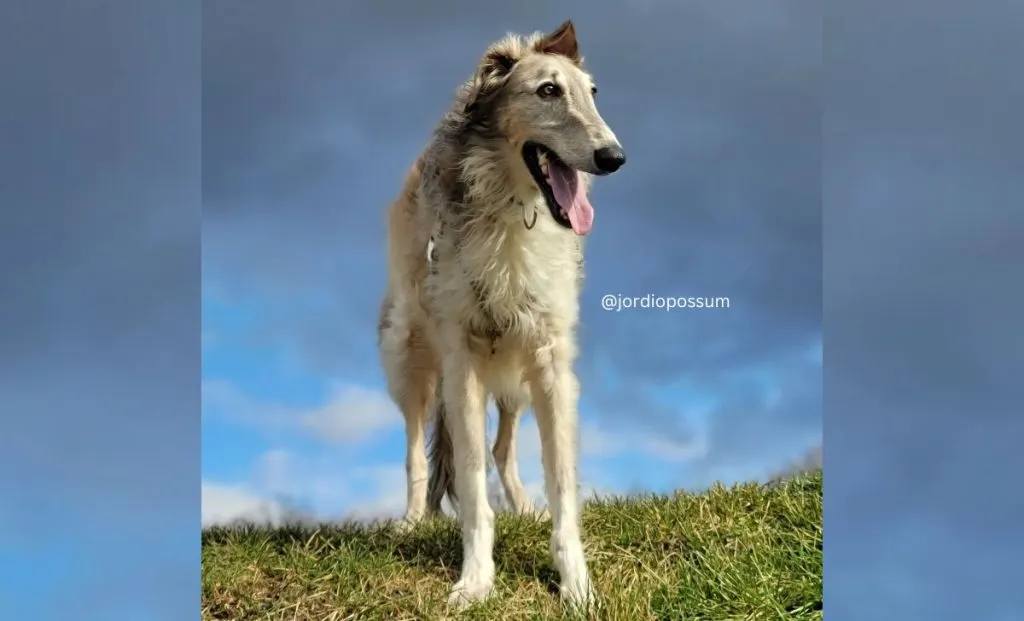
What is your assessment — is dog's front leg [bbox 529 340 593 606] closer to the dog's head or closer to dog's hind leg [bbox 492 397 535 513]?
dog's hind leg [bbox 492 397 535 513]

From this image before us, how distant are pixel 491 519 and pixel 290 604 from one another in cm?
88

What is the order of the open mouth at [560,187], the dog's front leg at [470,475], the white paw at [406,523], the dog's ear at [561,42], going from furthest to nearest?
the white paw at [406,523] < the dog's ear at [561,42] < the dog's front leg at [470,475] < the open mouth at [560,187]

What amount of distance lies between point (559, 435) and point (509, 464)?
0.59 meters

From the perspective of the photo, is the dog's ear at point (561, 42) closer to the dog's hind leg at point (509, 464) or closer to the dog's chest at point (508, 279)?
the dog's chest at point (508, 279)

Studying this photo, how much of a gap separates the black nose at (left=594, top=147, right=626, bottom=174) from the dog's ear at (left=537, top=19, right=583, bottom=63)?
0.57 metres

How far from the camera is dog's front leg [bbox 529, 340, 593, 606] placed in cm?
393

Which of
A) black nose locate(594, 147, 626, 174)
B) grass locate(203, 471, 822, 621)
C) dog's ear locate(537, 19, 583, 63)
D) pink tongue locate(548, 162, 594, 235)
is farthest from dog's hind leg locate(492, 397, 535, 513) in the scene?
dog's ear locate(537, 19, 583, 63)

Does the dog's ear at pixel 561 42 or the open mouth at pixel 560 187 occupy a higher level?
the dog's ear at pixel 561 42

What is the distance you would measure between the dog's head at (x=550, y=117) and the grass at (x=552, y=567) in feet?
4.77

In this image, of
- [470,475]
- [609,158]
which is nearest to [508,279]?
[609,158]

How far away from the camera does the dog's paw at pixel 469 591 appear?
3803 millimetres

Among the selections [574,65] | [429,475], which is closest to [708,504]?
[429,475]

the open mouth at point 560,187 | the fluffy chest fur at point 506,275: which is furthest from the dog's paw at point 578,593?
the open mouth at point 560,187

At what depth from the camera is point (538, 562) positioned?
4.06 meters
